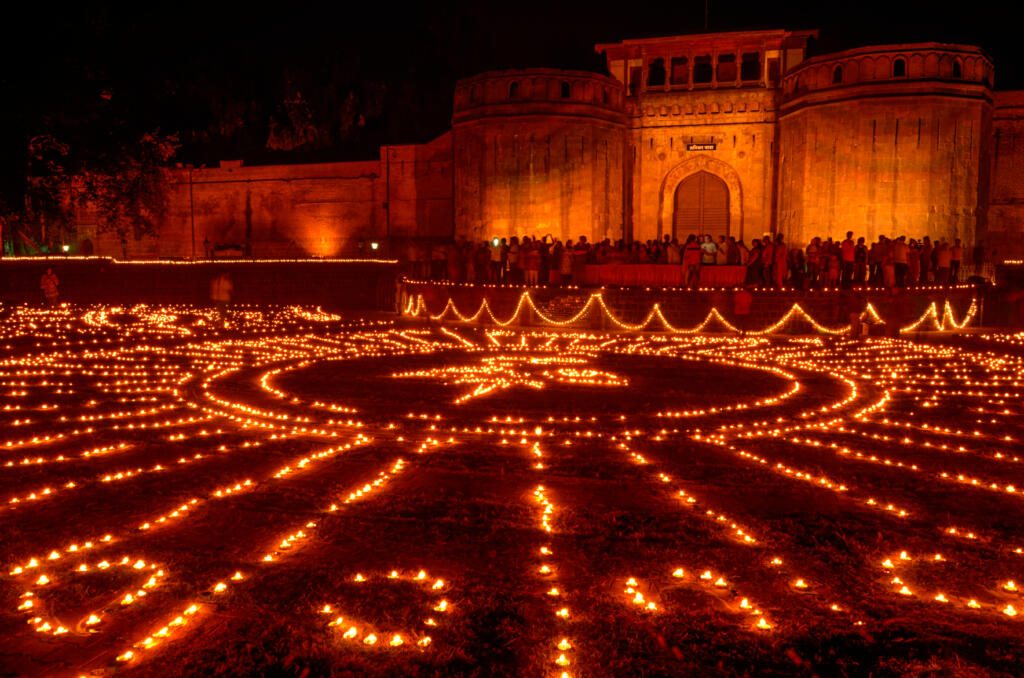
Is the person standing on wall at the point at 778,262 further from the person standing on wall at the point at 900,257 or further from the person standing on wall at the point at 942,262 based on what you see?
the person standing on wall at the point at 942,262

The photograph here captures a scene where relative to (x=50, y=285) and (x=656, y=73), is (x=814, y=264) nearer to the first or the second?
(x=656, y=73)

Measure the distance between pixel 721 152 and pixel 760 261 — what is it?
33.9 feet

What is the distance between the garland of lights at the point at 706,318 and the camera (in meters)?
17.5

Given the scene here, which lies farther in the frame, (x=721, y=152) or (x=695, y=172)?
(x=695, y=172)

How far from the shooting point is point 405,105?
44.7 meters

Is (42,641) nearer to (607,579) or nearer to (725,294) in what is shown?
(607,579)

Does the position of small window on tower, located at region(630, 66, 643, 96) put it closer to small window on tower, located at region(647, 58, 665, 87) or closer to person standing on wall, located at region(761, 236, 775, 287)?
small window on tower, located at region(647, 58, 665, 87)

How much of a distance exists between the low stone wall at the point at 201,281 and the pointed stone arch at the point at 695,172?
9.82 metres

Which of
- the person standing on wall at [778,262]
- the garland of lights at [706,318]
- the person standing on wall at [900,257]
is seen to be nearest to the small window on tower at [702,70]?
the person standing on wall at [778,262]

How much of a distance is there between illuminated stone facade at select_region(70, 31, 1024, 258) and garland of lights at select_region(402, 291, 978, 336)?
639 centimetres

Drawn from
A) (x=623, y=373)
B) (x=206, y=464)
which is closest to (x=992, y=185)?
(x=623, y=373)

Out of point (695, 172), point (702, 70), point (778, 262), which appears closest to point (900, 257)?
point (778, 262)

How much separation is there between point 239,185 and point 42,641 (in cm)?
3318

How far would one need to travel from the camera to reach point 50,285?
991 inches
